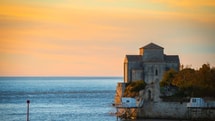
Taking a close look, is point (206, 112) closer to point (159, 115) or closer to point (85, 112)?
point (159, 115)

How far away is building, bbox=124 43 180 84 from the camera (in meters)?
86.5

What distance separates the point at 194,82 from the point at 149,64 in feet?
51.9

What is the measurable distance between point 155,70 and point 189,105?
2482 cm

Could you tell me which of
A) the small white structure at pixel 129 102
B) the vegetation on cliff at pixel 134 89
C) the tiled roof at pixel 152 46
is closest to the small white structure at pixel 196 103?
the small white structure at pixel 129 102

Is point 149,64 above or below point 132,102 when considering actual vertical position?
above

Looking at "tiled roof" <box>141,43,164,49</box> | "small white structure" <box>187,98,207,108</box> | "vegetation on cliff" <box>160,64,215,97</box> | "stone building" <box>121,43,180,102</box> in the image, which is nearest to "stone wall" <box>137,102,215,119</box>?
"small white structure" <box>187,98,207,108</box>

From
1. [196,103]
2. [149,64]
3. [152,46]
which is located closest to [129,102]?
[196,103]

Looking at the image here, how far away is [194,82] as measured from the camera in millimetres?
71500

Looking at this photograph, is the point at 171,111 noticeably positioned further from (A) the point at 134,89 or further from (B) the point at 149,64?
(B) the point at 149,64

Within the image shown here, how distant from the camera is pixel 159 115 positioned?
6362 cm

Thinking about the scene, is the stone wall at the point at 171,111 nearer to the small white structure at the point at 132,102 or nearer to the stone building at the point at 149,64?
the small white structure at the point at 132,102

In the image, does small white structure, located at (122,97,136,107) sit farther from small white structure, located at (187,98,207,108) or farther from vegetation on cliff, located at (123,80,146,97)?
vegetation on cliff, located at (123,80,146,97)

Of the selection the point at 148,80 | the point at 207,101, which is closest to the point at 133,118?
the point at 207,101

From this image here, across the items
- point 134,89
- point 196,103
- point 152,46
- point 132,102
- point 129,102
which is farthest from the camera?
point 152,46
